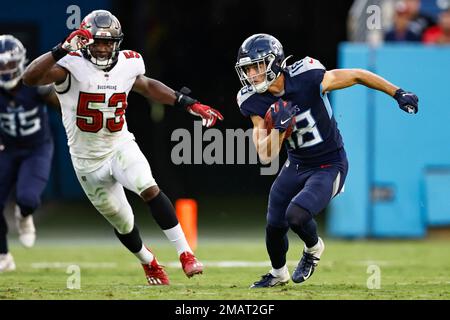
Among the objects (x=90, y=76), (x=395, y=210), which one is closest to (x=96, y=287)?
(x=90, y=76)

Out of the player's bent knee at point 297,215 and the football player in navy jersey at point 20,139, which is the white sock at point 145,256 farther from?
the football player in navy jersey at point 20,139

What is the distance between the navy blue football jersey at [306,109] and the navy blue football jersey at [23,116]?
7.81ft

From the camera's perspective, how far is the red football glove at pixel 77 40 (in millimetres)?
5945

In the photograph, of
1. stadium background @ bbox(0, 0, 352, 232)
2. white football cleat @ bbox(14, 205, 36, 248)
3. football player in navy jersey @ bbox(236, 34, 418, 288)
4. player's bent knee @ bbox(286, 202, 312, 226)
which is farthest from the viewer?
stadium background @ bbox(0, 0, 352, 232)

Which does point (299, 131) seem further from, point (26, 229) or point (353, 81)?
point (26, 229)

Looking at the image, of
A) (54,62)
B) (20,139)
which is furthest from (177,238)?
(20,139)

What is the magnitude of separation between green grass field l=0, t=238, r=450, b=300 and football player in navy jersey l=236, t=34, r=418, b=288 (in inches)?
15.4

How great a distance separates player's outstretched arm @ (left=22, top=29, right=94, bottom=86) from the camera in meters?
5.96

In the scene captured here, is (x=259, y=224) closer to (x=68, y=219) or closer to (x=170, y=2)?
(x=68, y=219)

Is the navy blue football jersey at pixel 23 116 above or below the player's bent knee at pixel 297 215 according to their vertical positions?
above

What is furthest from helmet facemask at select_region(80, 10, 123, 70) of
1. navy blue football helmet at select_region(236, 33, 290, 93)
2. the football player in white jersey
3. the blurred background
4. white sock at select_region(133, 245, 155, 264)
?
the blurred background

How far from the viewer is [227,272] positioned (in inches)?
308

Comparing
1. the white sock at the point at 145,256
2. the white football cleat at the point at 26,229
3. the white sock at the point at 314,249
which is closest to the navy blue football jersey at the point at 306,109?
the white sock at the point at 314,249

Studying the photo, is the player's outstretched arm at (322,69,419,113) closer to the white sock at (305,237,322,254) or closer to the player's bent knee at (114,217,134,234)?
the white sock at (305,237,322,254)
